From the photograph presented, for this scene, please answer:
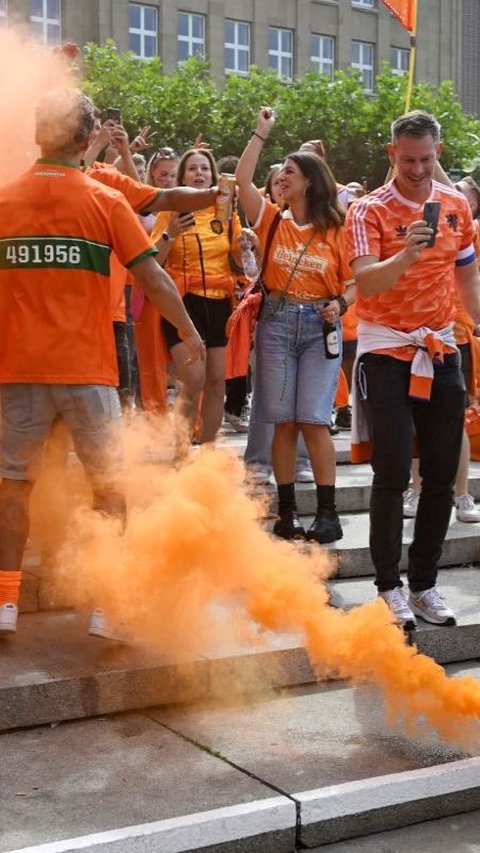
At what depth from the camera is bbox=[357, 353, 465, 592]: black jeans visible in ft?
16.7

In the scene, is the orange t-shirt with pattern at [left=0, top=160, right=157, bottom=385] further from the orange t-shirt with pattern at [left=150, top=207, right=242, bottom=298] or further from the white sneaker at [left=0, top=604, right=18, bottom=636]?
the orange t-shirt with pattern at [left=150, top=207, right=242, bottom=298]

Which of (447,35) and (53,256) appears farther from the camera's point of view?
(447,35)

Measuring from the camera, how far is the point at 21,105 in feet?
16.9

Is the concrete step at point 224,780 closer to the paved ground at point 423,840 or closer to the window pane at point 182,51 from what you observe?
the paved ground at point 423,840

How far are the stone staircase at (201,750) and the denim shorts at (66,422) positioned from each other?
65 cm

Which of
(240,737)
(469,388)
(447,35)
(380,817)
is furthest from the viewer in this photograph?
(447,35)

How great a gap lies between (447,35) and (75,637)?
2034 inches

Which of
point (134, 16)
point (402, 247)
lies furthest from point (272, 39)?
point (402, 247)

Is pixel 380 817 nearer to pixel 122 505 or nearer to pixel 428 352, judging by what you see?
pixel 122 505

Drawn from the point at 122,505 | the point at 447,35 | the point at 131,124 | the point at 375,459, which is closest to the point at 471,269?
the point at 375,459

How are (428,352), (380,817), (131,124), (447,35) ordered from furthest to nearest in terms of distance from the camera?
(447,35)
(131,124)
(428,352)
(380,817)

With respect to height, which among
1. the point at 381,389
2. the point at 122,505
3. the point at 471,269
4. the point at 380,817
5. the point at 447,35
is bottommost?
the point at 380,817

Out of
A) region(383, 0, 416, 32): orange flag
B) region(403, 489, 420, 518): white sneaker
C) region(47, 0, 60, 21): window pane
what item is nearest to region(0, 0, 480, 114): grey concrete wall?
region(47, 0, 60, 21): window pane

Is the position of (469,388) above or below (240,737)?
above
